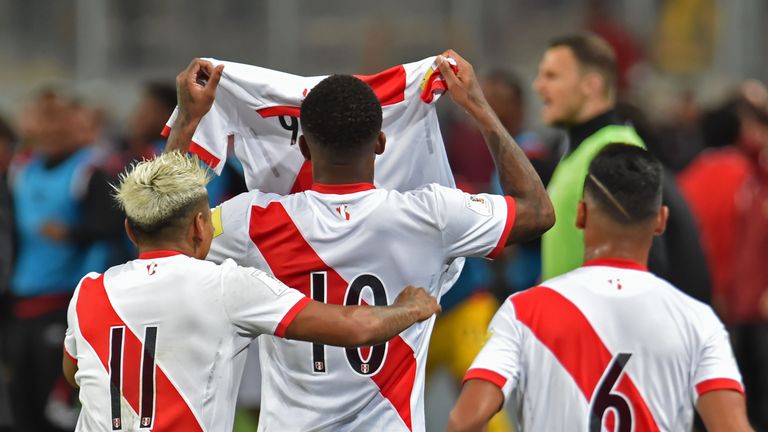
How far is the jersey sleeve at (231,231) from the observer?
397 centimetres

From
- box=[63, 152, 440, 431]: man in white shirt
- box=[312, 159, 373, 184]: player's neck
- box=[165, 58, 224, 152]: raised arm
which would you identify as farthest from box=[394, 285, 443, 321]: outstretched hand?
box=[165, 58, 224, 152]: raised arm

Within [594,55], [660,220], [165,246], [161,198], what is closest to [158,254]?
[165,246]

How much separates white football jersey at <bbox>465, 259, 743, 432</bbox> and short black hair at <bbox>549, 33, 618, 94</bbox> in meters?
2.32

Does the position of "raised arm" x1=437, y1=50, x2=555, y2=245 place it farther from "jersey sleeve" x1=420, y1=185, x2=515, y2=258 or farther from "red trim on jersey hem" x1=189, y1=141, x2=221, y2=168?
"red trim on jersey hem" x1=189, y1=141, x2=221, y2=168

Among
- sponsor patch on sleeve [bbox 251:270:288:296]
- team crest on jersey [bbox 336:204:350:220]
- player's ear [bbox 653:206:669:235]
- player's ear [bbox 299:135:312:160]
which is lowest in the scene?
sponsor patch on sleeve [bbox 251:270:288:296]

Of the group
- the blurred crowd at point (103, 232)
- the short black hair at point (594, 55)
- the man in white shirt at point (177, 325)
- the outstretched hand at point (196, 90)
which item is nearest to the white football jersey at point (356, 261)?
the man in white shirt at point (177, 325)

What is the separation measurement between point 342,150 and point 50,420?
195 inches

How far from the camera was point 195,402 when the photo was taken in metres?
3.66

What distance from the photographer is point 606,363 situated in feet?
12.1

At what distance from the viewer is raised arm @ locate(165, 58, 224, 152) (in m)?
4.18

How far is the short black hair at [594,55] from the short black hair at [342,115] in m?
2.27

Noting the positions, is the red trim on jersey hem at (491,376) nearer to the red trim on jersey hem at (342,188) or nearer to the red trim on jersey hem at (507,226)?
the red trim on jersey hem at (507,226)

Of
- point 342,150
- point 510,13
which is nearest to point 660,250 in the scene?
point 342,150

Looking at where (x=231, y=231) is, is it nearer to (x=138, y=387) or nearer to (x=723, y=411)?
(x=138, y=387)
